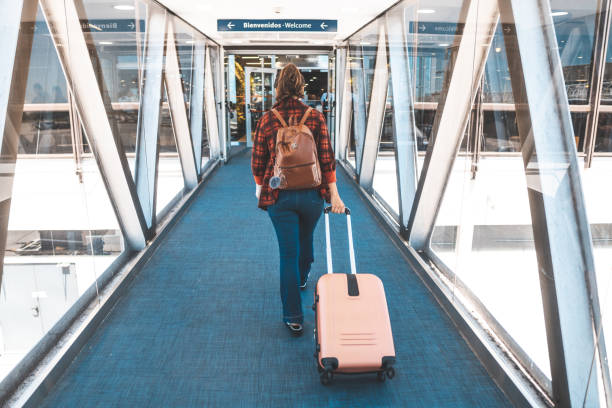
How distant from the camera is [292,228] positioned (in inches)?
120

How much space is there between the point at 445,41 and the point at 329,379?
9.54 feet

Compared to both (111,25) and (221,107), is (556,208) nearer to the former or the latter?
(111,25)

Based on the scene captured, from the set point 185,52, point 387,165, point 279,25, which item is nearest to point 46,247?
point 387,165

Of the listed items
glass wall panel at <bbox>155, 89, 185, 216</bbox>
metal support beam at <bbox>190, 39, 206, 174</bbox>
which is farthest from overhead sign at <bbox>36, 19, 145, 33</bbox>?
metal support beam at <bbox>190, 39, 206, 174</bbox>

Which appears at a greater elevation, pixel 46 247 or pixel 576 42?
pixel 576 42

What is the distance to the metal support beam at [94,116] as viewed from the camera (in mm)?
3080

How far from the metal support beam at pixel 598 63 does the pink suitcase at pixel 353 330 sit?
1.38 meters

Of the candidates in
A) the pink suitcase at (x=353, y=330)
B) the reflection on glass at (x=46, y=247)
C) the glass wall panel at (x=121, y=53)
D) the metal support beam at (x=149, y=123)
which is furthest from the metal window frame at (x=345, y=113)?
the pink suitcase at (x=353, y=330)

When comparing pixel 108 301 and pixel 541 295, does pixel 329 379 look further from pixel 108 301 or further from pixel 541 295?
pixel 108 301

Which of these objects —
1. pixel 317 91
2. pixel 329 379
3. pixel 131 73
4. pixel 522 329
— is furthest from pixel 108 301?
pixel 317 91

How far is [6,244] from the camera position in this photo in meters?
2.29

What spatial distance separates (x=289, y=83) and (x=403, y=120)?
2.80m

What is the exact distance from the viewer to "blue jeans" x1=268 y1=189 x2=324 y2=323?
300 centimetres

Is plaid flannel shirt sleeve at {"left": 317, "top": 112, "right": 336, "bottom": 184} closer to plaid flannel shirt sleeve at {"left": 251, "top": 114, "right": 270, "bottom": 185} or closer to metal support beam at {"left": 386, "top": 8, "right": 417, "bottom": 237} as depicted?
plaid flannel shirt sleeve at {"left": 251, "top": 114, "right": 270, "bottom": 185}
